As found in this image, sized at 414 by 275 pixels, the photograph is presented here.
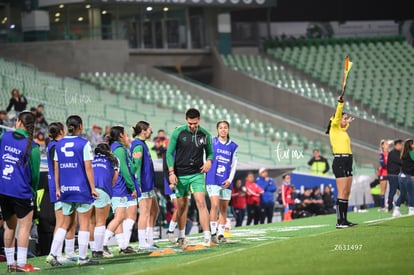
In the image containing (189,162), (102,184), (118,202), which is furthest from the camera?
(118,202)

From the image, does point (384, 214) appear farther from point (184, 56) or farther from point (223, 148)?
point (184, 56)

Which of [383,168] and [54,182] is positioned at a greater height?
[54,182]

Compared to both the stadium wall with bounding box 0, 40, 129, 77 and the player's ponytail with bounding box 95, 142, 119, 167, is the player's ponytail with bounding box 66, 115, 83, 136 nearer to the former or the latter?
the player's ponytail with bounding box 95, 142, 119, 167

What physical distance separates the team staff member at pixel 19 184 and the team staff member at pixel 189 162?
9.52 ft

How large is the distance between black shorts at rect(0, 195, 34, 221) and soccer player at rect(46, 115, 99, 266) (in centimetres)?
70

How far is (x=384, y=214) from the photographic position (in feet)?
86.9

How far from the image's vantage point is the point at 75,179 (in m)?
15.5

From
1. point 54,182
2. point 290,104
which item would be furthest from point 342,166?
point 290,104

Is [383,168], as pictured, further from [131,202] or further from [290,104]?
[290,104]

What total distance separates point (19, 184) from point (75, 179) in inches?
34.6

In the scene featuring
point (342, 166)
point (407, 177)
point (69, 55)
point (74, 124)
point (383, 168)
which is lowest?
point (407, 177)

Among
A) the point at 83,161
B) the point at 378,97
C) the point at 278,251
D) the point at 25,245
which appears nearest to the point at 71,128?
the point at 83,161

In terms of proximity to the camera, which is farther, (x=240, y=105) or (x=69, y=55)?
(x=69, y=55)

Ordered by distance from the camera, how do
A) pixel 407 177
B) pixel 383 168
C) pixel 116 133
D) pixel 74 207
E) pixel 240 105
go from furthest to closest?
pixel 240 105, pixel 383 168, pixel 407 177, pixel 116 133, pixel 74 207
